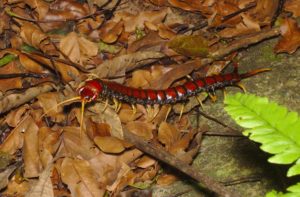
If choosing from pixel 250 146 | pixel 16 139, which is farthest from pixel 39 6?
pixel 250 146

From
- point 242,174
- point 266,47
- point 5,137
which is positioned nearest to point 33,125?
point 5,137

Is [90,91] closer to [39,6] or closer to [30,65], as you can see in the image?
[30,65]

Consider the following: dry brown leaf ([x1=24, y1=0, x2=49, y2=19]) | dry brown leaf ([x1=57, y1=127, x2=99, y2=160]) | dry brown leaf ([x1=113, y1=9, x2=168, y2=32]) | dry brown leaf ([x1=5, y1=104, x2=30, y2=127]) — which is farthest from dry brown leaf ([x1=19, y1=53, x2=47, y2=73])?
dry brown leaf ([x1=113, y1=9, x2=168, y2=32])

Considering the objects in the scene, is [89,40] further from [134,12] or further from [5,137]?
[5,137]

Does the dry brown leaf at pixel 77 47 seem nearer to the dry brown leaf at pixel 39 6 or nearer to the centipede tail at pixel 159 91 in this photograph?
the dry brown leaf at pixel 39 6

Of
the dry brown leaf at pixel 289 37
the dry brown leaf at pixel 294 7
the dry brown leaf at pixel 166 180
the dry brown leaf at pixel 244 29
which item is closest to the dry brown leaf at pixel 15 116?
the dry brown leaf at pixel 166 180

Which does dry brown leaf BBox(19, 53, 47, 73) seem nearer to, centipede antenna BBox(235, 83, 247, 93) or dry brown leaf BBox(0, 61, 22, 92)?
dry brown leaf BBox(0, 61, 22, 92)
